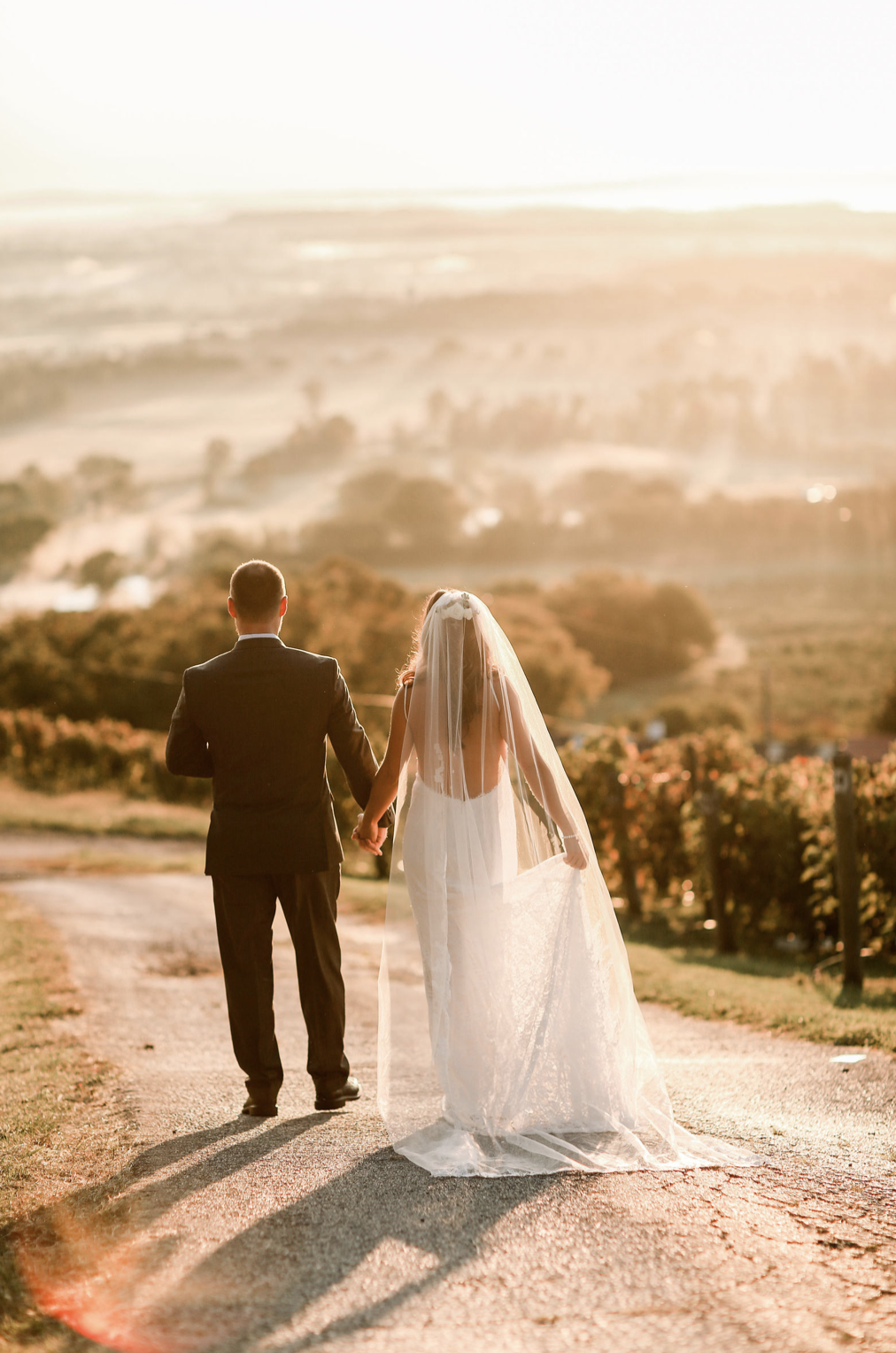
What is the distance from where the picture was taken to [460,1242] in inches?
158

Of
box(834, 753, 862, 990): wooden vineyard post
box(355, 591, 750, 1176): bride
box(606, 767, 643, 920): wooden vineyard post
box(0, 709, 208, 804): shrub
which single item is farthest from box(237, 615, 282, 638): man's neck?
box(0, 709, 208, 804): shrub

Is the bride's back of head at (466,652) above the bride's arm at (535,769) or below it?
above

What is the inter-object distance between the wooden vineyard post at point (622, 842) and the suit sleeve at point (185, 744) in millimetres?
11932

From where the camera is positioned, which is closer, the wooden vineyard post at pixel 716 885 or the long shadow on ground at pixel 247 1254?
the long shadow on ground at pixel 247 1254

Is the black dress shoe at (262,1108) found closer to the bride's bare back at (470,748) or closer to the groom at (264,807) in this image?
the groom at (264,807)

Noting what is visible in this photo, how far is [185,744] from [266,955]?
3.14 feet

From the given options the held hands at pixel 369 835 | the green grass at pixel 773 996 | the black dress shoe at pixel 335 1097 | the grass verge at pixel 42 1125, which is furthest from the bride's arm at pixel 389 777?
the green grass at pixel 773 996

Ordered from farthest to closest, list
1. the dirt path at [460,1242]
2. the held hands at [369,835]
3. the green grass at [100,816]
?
the green grass at [100,816] < the held hands at [369,835] < the dirt path at [460,1242]

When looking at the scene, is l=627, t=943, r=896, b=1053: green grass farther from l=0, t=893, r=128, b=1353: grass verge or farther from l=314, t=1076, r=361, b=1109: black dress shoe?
l=0, t=893, r=128, b=1353: grass verge

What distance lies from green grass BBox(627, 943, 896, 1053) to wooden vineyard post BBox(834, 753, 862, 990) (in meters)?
0.30

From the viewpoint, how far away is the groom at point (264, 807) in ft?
18.2

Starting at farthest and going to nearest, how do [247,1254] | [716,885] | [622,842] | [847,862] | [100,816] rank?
[100,816] → [622,842] → [716,885] → [847,862] → [247,1254]

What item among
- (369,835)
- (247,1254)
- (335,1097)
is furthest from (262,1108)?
(247,1254)

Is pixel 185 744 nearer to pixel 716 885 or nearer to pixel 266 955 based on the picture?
pixel 266 955
